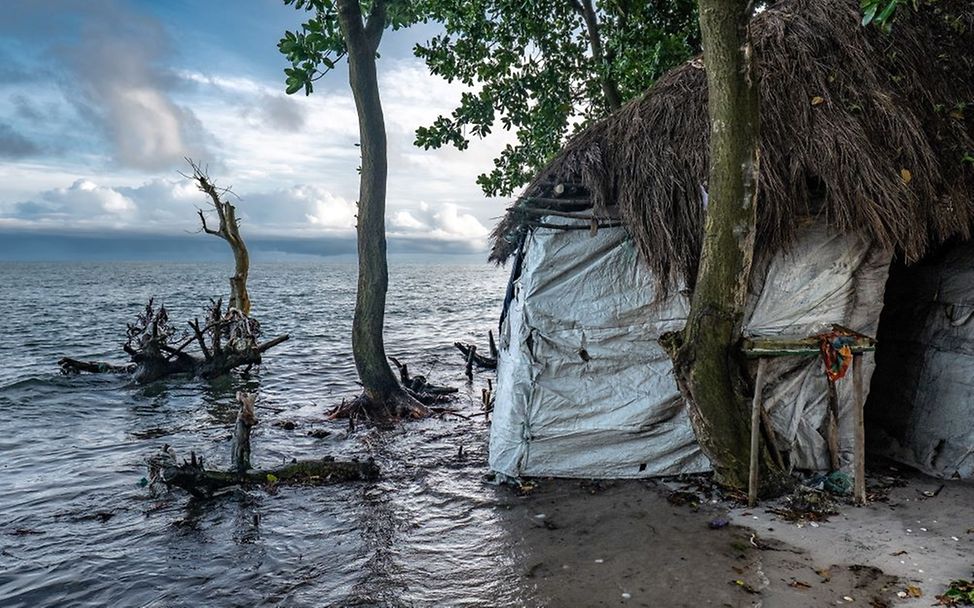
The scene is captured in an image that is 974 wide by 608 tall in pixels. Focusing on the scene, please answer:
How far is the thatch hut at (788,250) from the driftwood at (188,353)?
34.6ft

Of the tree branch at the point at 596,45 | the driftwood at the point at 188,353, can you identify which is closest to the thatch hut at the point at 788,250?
the tree branch at the point at 596,45

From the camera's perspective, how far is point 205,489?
278 inches

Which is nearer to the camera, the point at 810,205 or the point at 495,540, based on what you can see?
the point at 495,540

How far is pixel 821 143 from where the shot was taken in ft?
19.0

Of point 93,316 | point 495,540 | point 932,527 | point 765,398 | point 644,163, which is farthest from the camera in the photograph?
point 93,316

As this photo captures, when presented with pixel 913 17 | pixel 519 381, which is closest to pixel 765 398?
pixel 519 381

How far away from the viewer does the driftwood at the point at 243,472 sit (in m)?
6.71

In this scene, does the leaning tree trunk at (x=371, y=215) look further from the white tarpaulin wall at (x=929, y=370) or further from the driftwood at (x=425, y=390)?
the white tarpaulin wall at (x=929, y=370)

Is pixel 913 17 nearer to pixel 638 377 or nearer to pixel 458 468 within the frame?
pixel 638 377

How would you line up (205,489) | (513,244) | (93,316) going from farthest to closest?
(93,316)
(513,244)
(205,489)

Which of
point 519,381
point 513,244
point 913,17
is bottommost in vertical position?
point 519,381

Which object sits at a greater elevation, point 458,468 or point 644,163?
point 644,163

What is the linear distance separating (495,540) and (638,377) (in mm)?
2359

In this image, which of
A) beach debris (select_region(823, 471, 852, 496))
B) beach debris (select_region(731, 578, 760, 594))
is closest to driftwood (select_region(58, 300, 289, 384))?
beach debris (select_region(823, 471, 852, 496))
